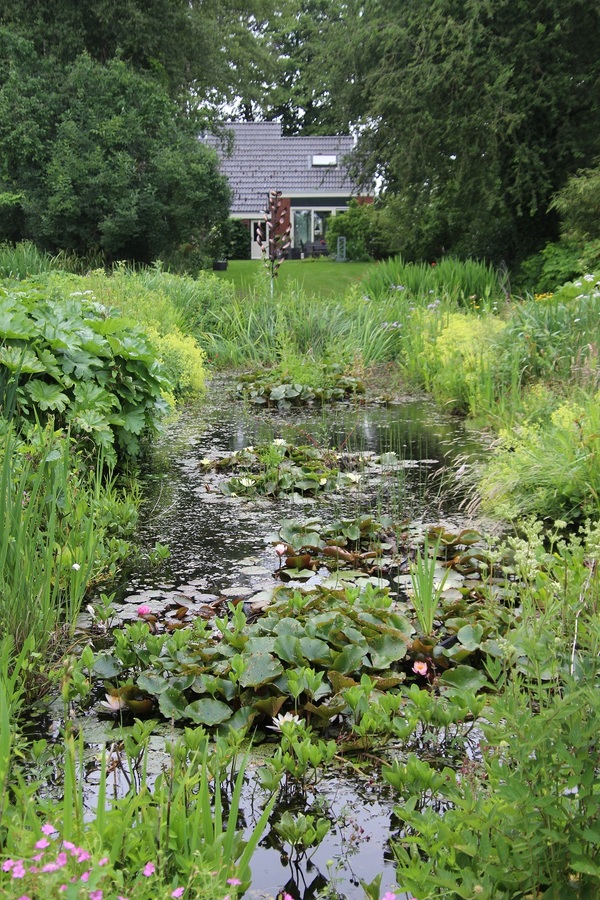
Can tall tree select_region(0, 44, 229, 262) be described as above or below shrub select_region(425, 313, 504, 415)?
above

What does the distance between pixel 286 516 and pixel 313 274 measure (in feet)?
63.7

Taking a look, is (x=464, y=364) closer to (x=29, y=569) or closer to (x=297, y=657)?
(x=297, y=657)

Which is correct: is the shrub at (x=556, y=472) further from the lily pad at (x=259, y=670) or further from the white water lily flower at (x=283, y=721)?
the white water lily flower at (x=283, y=721)

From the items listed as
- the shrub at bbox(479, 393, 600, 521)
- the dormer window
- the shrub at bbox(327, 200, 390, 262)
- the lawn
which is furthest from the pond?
the dormer window

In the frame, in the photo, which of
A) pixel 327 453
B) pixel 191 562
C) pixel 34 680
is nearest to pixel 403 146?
pixel 327 453

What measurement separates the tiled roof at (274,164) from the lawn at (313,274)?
6903 mm

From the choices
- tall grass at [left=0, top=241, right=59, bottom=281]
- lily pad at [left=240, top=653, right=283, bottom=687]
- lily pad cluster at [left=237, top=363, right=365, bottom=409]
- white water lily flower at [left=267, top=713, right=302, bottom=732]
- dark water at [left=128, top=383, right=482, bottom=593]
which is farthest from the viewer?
tall grass at [left=0, top=241, right=59, bottom=281]

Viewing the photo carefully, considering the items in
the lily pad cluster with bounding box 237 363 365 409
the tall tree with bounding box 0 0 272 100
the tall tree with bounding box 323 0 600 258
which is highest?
the tall tree with bounding box 0 0 272 100

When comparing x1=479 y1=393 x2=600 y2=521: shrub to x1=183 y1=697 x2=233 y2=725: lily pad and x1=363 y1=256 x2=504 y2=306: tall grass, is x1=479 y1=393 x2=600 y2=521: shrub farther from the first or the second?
x1=363 y1=256 x2=504 y2=306: tall grass

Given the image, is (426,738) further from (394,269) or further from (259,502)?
(394,269)

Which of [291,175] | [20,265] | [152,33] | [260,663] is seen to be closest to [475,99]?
[20,265]

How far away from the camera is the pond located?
2.08 m

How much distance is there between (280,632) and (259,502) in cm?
219

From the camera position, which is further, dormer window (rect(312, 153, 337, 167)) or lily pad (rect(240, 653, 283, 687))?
dormer window (rect(312, 153, 337, 167))
